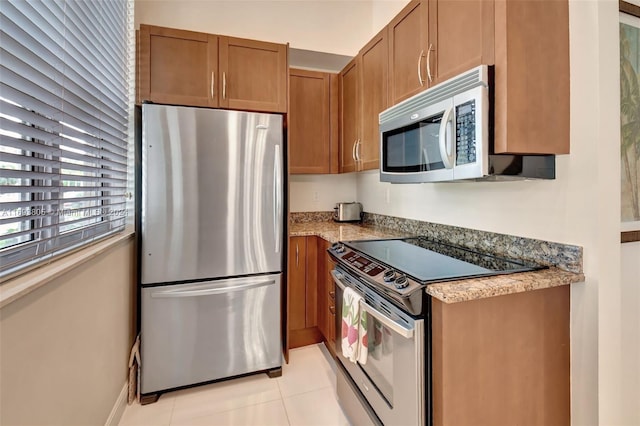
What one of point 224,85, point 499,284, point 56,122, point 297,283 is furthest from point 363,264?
point 224,85

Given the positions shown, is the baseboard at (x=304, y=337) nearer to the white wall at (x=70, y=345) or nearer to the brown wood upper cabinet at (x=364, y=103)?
the white wall at (x=70, y=345)

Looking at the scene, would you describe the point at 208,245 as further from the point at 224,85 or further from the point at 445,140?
the point at 445,140

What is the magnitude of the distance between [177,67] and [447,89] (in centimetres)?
166

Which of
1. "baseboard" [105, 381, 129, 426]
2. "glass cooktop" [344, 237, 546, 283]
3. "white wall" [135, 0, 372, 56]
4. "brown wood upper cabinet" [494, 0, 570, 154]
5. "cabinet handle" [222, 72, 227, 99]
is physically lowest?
"baseboard" [105, 381, 129, 426]

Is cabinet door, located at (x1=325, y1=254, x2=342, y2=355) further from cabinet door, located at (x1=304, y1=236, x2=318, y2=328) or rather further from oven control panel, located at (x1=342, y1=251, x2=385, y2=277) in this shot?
oven control panel, located at (x1=342, y1=251, x2=385, y2=277)

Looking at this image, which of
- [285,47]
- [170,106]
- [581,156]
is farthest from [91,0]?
[581,156]

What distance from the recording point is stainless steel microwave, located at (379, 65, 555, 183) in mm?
1188

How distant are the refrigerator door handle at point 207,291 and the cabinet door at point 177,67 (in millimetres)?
1203

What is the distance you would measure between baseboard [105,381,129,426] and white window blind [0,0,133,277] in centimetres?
94

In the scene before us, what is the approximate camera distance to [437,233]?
6.66 feet

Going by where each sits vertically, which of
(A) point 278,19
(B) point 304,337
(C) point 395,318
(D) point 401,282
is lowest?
(B) point 304,337

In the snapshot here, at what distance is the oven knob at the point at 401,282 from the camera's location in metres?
1.15

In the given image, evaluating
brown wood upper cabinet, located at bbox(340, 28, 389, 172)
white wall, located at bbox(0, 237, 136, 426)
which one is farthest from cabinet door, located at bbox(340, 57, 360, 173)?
white wall, located at bbox(0, 237, 136, 426)

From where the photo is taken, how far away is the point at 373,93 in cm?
217
